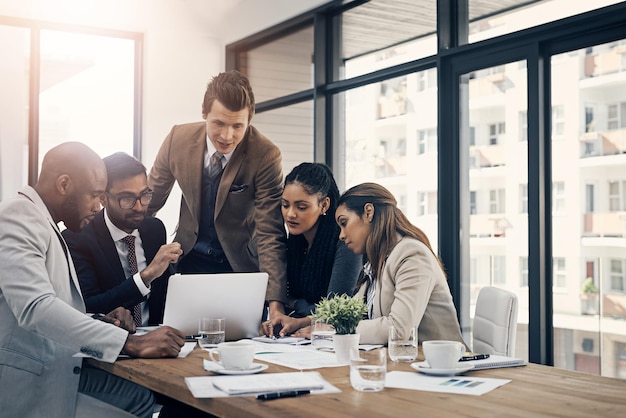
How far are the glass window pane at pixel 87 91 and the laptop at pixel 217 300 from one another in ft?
→ 12.4

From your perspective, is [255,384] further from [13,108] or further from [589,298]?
[13,108]

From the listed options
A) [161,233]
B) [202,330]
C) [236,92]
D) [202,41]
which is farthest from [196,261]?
[202,41]

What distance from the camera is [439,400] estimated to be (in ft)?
5.46

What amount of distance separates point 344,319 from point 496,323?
2.27 feet

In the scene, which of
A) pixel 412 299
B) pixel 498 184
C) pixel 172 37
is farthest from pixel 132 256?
pixel 172 37

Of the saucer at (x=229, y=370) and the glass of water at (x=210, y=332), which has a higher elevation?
the glass of water at (x=210, y=332)

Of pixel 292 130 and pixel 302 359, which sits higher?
pixel 292 130

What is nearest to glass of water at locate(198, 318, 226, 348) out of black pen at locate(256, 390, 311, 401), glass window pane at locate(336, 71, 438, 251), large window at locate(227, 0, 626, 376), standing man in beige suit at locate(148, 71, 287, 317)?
black pen at locate(256, 390, 311, 401)

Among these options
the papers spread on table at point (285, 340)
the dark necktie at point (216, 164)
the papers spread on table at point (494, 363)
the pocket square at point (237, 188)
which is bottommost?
the papers spread on table at point (285, 340)

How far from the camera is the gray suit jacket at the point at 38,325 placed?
7.16 feet

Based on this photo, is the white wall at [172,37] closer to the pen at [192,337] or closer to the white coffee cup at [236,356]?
the pen at [192,337]

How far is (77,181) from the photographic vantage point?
241cm

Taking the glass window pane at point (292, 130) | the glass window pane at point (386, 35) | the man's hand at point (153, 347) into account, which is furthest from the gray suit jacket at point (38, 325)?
the glass window pane at point (292, 130)

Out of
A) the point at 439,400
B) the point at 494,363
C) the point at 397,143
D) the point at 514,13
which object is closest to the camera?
the point at 439,400
